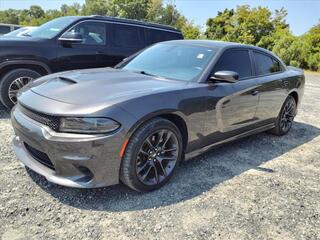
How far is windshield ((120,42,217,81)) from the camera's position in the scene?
3.92 meters

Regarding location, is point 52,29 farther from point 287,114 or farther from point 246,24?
point 246,24

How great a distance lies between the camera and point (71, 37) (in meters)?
5.86

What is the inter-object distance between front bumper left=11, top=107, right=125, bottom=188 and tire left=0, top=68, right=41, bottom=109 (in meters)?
2.74

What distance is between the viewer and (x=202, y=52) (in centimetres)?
414

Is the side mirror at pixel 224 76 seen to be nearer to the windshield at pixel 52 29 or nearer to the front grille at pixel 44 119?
the front grille at pixel 44 119

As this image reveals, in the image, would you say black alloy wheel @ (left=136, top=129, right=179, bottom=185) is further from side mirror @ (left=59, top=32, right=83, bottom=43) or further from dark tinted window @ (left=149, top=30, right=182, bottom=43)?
dark tinted window @ (left=149, top=30, right=182, bottom=43)

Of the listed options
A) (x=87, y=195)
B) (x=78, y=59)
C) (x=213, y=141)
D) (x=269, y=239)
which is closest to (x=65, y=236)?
(x=87, y=195)

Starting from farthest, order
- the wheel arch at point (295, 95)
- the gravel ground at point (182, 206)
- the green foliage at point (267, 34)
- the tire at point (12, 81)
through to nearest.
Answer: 1. the green foliage at point (267, 34)
2. the wheel arch at point (295, 95)
3. the tire at point (12, 81)
4. the gravel ground at point (182, 206)

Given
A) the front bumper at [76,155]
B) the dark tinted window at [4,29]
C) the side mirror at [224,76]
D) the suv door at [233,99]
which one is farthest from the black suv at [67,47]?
the dark tinted window at [4,29]

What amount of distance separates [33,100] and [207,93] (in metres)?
1.90

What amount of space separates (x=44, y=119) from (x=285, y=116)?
14.1 feet

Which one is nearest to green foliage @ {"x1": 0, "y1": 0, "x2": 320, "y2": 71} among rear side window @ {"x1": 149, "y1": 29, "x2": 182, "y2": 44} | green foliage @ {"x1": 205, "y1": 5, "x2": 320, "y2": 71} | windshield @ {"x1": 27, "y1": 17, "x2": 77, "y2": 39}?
green foliage @ {"x1": 205, "y1": 5, "x2": 320, "y2": 71}

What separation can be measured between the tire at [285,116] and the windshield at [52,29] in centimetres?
428

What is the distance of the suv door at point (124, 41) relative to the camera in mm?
6551
